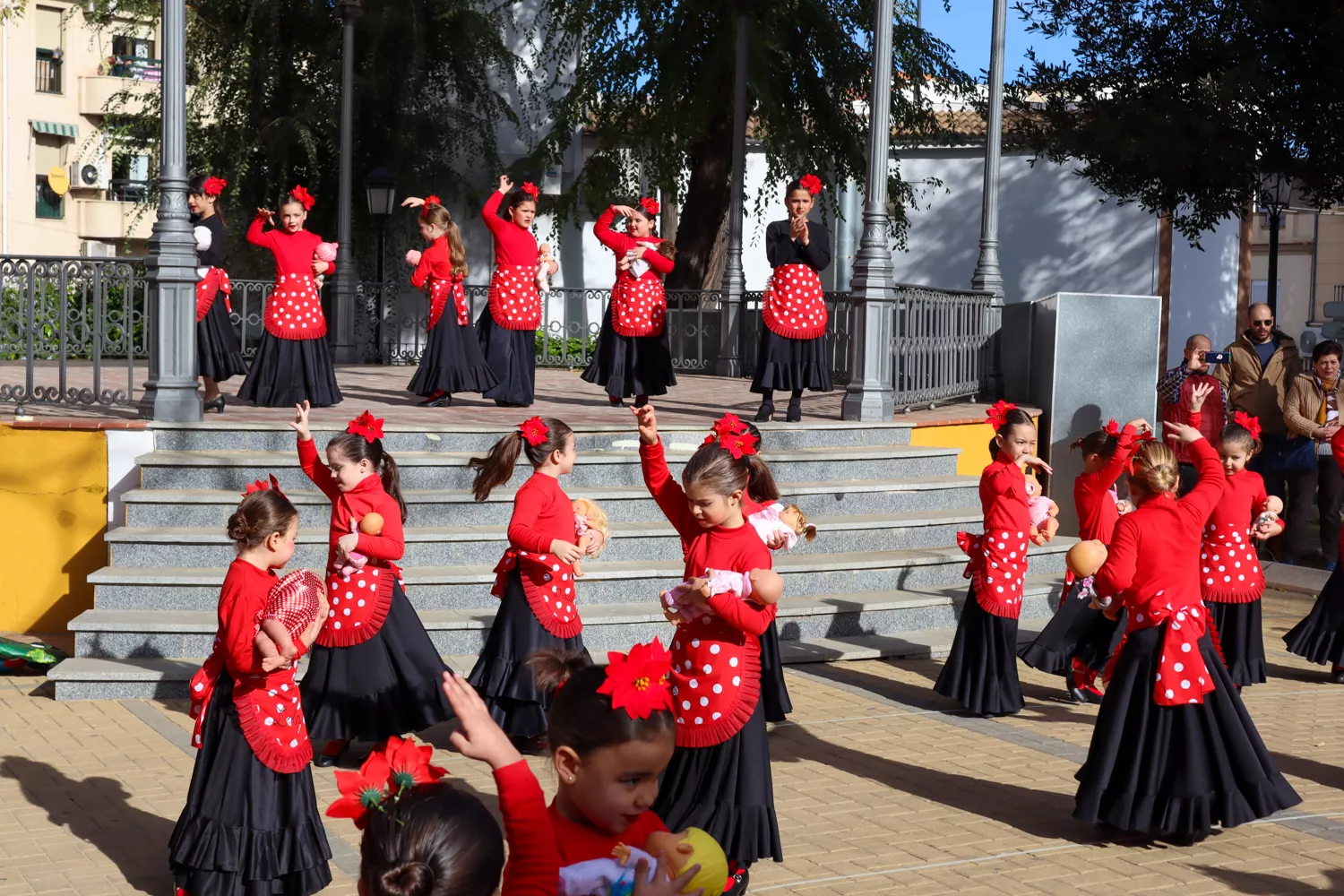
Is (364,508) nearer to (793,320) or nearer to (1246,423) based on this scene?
(1246,423)

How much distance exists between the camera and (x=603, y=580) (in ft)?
30.2

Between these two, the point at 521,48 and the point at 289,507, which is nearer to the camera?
the point at 289,507

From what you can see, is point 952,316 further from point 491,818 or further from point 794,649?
point 491,818

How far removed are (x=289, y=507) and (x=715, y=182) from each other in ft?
54.0

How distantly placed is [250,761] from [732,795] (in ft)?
5.37

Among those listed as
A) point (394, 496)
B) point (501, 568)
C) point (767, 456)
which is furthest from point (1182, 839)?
point (767, 456)

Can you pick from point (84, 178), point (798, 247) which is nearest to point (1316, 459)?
point (798, 247)

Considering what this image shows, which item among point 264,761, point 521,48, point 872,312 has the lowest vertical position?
point 264,761

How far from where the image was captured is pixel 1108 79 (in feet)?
61.4

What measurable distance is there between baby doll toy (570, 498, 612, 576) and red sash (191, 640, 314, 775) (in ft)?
6.04

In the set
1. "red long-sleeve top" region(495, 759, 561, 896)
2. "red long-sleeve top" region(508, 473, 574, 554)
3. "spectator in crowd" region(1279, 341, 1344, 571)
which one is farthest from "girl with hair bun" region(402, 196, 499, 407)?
"red long-sleeve top" region(495, 759, 561, 896)

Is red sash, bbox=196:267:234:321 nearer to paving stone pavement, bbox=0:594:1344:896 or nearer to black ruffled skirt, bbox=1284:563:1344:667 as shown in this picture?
paving stone pavement, bbox=0:594:1344:896

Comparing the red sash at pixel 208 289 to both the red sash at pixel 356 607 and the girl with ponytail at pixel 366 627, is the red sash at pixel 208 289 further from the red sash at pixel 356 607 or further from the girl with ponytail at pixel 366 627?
the red sash at pixel 356 607

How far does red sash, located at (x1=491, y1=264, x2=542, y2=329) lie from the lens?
42.1 ft
